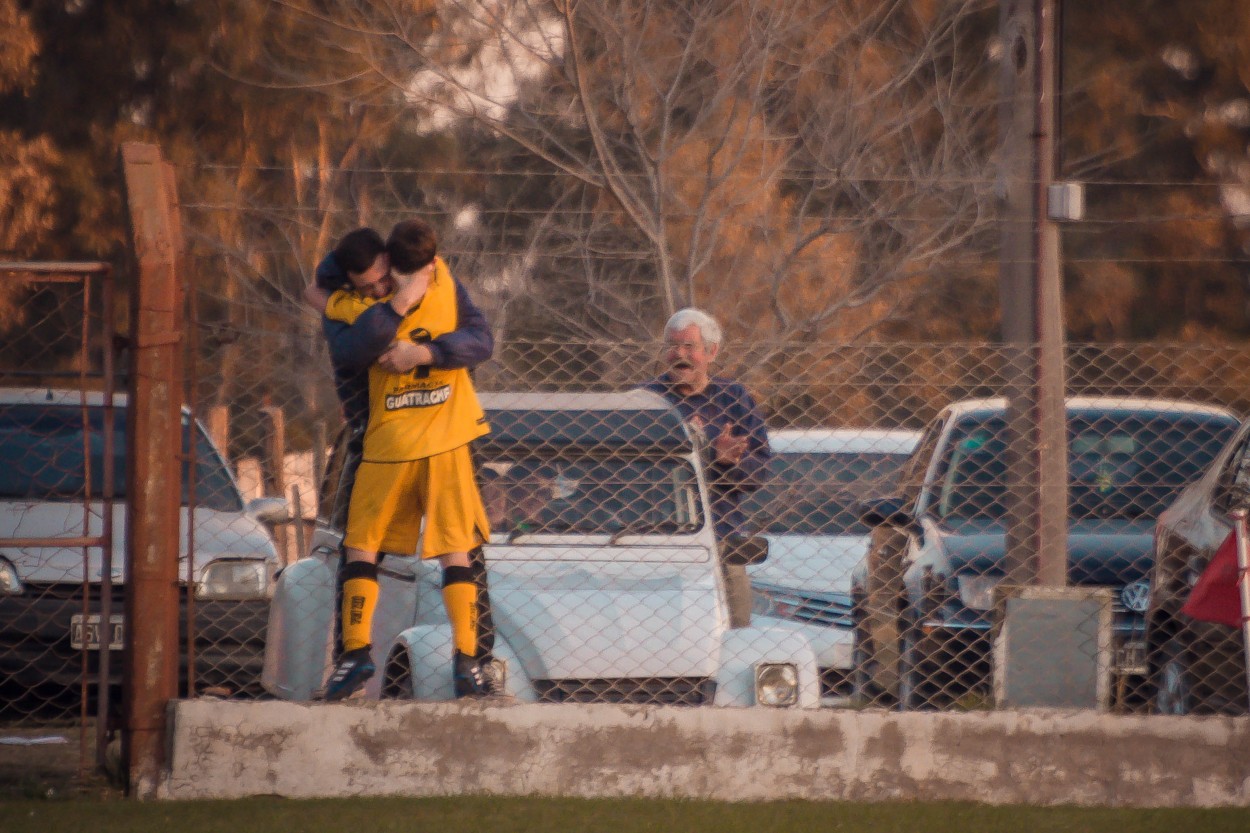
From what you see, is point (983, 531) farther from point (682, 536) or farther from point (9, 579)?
point (9, 579)

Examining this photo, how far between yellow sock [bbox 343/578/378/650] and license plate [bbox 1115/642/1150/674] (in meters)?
3.07

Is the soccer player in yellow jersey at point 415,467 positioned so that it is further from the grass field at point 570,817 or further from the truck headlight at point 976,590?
the truck headlight at point 976,590

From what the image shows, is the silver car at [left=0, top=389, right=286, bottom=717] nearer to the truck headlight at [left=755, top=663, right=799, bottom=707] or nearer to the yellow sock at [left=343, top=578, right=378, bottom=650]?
the yellow sock at [left=343, top=578, right=378, bottom=650]

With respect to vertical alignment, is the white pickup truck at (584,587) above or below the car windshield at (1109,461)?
below

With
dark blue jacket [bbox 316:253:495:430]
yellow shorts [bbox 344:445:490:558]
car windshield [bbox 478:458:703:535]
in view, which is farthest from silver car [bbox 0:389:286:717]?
yellow shorts [bbox 344:445:490:558]

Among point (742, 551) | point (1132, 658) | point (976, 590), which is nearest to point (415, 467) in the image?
point (742, 551)

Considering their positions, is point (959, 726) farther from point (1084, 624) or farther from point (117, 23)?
point (117, 23)

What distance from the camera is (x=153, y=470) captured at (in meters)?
5.19

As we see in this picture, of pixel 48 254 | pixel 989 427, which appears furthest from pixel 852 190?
pixel 48 254

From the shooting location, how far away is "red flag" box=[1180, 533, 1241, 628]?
5.67 m

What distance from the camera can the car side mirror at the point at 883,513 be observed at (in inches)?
266

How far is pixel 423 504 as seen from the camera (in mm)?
5473

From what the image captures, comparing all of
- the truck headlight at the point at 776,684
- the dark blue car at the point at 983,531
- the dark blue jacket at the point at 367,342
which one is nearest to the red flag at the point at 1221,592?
the dark blue car at the point at 983,531

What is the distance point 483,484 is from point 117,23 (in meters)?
16.3
